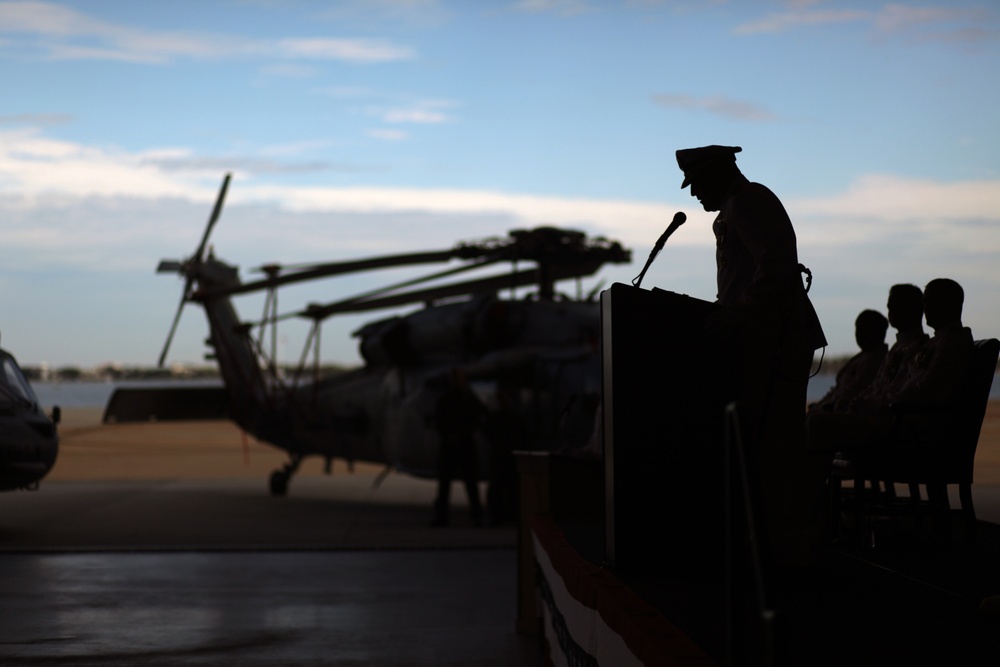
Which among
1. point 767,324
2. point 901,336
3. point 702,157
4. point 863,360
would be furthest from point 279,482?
point 767,324

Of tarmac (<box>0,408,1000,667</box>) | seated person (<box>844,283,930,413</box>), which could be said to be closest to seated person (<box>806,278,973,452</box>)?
seated person (<box>844,283,930,413</box>)

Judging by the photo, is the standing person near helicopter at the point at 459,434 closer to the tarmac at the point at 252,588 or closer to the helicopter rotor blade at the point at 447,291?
the tarmac at the point at 252,588

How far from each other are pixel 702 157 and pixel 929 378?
182 centimetres

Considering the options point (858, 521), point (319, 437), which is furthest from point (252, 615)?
point (319, 437)

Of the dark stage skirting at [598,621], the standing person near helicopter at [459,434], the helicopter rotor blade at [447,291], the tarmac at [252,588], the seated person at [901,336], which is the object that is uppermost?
the helicopter rotor blade at [447,291]

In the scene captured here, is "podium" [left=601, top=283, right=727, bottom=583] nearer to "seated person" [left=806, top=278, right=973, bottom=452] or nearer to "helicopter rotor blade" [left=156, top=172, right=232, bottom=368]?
"seated person" [left=806, top=278, right=973, bottom=452]

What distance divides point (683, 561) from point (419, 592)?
5.17 metres

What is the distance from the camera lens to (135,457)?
31.3 metres

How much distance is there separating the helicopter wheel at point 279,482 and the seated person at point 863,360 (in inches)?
483

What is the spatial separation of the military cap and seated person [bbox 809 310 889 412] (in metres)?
2.86

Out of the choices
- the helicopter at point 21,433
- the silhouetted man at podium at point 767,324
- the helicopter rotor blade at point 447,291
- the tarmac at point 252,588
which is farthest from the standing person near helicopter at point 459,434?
the silhouetted man at podium at point 767,324

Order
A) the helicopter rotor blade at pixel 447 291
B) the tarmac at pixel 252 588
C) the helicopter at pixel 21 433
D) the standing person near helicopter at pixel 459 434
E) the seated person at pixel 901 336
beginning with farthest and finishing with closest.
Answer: the helicopter rotor blade at pixel 447 291 < the standing person near helicopter at pixel 459 434 < the helicopter at pixel 21 433 < the tarmac at pixel 252 588 < the seated person at pixel 901 336

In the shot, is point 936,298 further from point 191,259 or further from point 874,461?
point 191,259

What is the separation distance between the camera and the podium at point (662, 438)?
4.03m
